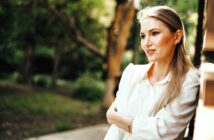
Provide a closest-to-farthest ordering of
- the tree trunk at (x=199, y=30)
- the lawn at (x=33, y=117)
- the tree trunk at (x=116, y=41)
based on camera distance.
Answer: the tree trunk at (x=199, y=30) → the lawn at (x=33, y=117) → the tree trunk at (x=116, y=41)

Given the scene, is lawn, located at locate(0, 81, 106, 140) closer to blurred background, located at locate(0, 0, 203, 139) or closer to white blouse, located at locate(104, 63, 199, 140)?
blurred background, located at locate(0, 0, 203, 139)

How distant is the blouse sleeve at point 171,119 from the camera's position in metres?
1.97

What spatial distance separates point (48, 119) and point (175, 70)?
293 inches

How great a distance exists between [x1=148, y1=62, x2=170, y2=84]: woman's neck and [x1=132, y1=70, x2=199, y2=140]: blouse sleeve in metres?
0.16

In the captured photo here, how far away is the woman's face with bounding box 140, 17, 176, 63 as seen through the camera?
6.73 feet

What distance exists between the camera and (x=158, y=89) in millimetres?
2068

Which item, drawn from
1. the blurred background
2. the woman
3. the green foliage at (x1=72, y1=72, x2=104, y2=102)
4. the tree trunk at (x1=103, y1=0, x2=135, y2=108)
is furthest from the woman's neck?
the green foliage at (x1=72, y1=72, x2=104, y2=102)

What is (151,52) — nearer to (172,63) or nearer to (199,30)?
(172,63)

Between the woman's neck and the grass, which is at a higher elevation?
the woman's neck

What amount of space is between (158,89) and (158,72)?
13 cm

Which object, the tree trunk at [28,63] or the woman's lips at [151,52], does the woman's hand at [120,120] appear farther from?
the tree trunk at [28,63]

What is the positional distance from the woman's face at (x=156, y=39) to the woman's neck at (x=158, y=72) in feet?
0.19

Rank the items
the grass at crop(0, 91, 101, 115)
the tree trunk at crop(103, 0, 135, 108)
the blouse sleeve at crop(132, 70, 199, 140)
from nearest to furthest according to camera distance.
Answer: the blouse sleeve at crop(132, 70, 199, 140)
the grass at crop(0, 91, 101, 115)
the tree trunk at crop(103, 0, 135, 108)

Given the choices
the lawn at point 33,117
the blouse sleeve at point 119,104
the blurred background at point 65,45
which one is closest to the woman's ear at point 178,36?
the blouse sleeve at point 119,104
